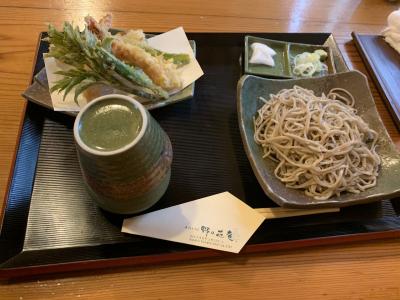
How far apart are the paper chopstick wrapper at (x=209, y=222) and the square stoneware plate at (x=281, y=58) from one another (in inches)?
24.0

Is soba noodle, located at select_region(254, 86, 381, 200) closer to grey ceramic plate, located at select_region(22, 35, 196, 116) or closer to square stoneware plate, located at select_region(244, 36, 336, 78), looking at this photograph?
square stoneware plate, located at select_region(244, 36, 336, 78)

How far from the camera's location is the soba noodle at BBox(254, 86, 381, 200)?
116cm

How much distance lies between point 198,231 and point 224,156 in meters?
0.32

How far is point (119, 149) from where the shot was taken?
0.82 meters

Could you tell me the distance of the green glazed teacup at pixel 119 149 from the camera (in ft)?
2.74

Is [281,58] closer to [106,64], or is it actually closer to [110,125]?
[106,64]

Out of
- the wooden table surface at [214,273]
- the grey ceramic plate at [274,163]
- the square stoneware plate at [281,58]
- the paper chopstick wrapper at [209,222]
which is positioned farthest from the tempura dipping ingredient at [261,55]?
the paper chopstick wrapper at [209,222]

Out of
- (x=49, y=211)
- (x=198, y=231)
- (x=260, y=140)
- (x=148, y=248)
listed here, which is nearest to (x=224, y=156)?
(x=260, y=140)

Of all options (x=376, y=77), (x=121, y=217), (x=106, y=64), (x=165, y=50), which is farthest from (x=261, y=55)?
(x=121, y=217)

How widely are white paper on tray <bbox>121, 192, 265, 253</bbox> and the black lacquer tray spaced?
0.03 meters

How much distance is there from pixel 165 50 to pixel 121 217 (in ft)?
2.45

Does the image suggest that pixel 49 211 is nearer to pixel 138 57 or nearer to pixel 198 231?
pixel 198 231

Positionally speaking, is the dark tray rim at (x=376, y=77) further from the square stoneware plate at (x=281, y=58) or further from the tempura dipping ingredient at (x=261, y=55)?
the tempura dipping ingredient at (x=261, y=55)

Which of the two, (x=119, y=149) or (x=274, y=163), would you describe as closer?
(x=119, y=149)
